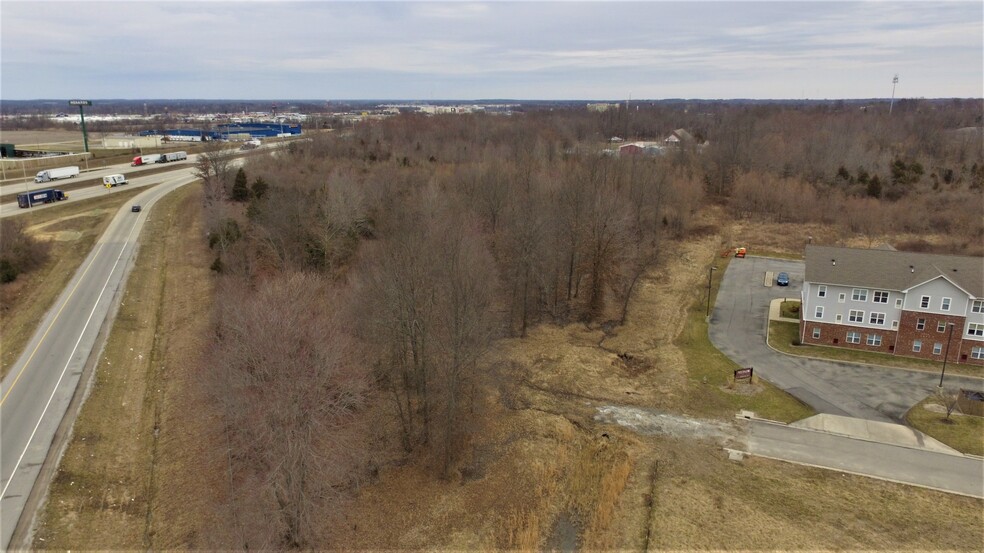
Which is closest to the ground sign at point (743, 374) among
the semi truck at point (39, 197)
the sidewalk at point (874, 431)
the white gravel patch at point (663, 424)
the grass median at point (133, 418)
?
the sidewalk at point (874, 431)

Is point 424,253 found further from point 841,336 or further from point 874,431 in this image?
point 841,336

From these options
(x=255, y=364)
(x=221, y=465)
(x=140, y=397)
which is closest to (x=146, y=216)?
(x=140, y=397)

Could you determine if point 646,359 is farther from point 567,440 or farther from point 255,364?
point 255,364

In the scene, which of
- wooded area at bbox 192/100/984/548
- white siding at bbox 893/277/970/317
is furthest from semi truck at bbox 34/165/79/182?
white siding at bbox 893/277/970/317

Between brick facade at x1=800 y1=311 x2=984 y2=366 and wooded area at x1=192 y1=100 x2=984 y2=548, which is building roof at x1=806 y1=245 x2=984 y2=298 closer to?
brick facade at x1=800 y1=311 x2=984 y2=366

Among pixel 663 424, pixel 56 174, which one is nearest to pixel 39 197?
pixel 56 174

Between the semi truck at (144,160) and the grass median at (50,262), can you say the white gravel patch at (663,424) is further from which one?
the semi truck at (144,160)
